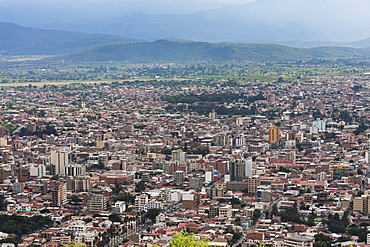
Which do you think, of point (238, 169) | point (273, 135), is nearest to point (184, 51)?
point (273, 135)

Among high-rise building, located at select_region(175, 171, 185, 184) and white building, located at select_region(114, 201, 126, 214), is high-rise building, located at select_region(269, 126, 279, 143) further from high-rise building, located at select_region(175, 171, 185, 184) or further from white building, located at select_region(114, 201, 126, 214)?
white building, located at select_region(114, 201, 126, 214)

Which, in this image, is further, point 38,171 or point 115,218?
point 38,171

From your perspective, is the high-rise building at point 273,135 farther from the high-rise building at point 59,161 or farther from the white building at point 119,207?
the white building at point 119,207

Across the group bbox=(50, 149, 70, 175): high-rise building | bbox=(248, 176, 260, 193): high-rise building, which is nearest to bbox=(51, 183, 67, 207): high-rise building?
bbox=(50, 149, 70, 175): high-rise building

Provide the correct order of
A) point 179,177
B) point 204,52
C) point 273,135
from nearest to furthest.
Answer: point 179,177 < point 273,135 < point 204,52

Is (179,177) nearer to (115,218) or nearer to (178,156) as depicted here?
(178,156)

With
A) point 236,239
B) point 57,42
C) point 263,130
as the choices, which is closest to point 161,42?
point 57,42

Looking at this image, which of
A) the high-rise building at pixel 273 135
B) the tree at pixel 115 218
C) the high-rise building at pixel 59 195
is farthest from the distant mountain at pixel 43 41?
the tree at pixel 115 218
